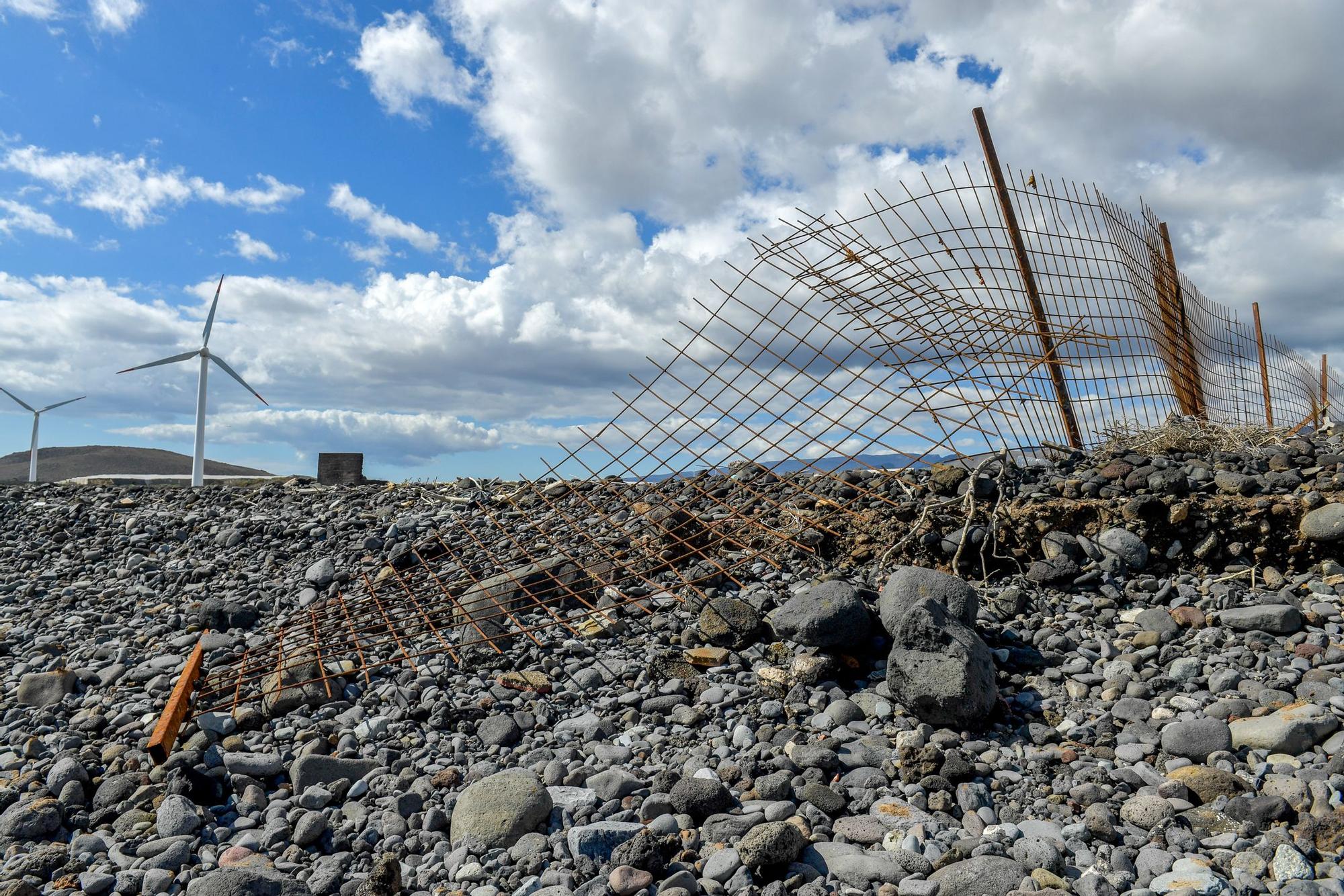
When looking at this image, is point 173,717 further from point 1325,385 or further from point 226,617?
point 1325,385

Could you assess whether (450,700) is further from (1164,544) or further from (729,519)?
(1164,544)

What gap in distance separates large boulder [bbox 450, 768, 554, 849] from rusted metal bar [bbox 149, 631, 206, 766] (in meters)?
1.81

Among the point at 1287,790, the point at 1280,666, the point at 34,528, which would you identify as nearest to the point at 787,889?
the point at 1287,790

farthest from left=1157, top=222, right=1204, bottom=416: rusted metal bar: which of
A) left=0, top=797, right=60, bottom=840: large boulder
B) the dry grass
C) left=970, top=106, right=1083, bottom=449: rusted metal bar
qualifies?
left=0, top=797, right=60, bottom=840: large boulder

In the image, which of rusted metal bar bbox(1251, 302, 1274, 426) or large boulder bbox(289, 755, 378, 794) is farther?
rusted metal bar bbox(1251, 302, 1274, 426)

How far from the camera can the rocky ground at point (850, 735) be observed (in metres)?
2.89

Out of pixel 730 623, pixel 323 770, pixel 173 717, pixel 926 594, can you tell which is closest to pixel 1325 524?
pixel 926 594

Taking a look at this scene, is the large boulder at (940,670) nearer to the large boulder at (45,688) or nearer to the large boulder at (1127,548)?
the large boulder at (1127,548)

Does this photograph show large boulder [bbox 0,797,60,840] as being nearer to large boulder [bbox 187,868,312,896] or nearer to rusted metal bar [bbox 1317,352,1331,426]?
large boulder [bbox 187,868,312,896]

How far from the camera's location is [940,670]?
3.66 metres

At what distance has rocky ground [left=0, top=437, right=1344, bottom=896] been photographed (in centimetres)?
289

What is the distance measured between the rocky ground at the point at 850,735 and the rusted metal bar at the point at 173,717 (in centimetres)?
10

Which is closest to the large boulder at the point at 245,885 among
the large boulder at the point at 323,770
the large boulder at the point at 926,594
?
the large boulder at the point at 323,770

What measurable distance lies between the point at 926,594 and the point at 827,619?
52 cm
